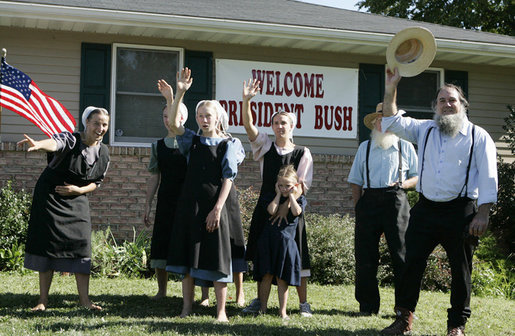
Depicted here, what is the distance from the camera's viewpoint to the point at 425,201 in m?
4.83

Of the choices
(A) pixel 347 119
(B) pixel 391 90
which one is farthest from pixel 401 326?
(A) pixel 347 119

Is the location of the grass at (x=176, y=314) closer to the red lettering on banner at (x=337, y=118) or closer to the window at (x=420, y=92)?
→ the red lettering on banner at (x=337, y=118)

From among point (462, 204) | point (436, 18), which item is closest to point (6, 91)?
point (462, 204)

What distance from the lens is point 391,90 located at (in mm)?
4598

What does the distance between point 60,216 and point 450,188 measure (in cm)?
341

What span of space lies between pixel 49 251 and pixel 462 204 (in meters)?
3.58

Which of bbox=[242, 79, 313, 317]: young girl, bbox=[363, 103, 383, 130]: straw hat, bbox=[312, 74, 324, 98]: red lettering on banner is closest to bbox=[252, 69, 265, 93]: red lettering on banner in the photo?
bbox=[312, 74, 324, 98]: red lettering on banner

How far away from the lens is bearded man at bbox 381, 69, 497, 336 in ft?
15.1

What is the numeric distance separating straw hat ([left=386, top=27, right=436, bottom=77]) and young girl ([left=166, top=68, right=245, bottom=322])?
1.62 meters

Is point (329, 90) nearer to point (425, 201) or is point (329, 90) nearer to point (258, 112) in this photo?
point (258, 112)

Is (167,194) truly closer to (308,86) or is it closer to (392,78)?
(392,78)

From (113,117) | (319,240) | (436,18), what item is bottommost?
(319,240)

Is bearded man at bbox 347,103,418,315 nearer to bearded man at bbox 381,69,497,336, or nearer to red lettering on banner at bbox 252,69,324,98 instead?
bearded man at bbox 381,69,497,336

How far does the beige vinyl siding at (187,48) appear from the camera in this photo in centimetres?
909
